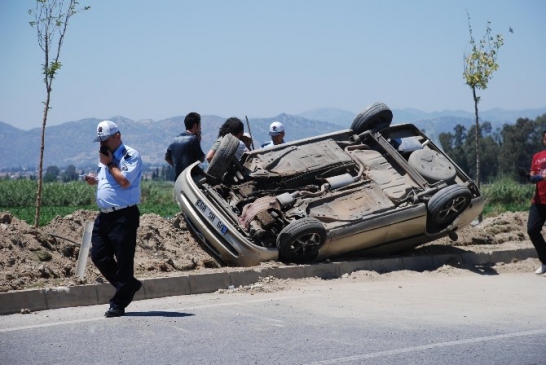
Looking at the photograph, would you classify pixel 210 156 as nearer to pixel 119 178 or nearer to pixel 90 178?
pixel 90 178

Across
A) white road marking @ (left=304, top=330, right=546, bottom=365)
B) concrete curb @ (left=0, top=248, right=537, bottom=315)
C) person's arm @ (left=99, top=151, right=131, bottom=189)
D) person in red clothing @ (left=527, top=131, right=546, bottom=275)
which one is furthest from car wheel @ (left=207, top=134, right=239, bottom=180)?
white road marking @ (left=304, top=330, right=546, bottom=365)

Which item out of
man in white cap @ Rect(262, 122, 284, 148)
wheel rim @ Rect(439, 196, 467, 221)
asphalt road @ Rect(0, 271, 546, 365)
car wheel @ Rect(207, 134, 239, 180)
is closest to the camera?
asphalt road @ Rect(0, 271, 546, 365)

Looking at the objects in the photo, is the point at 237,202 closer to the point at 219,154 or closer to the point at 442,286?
the point at 219,154

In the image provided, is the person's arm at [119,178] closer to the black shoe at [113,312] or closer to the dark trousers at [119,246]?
the dark trousers at [119,246]

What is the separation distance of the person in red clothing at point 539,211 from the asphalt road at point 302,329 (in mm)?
1950

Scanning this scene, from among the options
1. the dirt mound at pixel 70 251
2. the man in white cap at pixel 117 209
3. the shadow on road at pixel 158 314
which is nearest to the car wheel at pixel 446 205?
the dirt mound at pixel 70 251

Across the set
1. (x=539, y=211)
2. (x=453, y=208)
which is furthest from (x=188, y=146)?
(x=539, y=211)

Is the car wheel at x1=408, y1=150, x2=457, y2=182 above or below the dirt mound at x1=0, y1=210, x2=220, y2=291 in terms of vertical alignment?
above

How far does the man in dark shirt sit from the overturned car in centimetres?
48

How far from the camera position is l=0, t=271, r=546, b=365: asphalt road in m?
7.96

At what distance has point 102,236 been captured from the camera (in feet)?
32.4

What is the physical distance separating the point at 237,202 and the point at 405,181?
249cm

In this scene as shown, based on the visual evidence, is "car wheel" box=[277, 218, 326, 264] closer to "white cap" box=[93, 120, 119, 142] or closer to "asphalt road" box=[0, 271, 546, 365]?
"asphalt road" box=[0, 271, 546, 365]

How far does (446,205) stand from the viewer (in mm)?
13508
